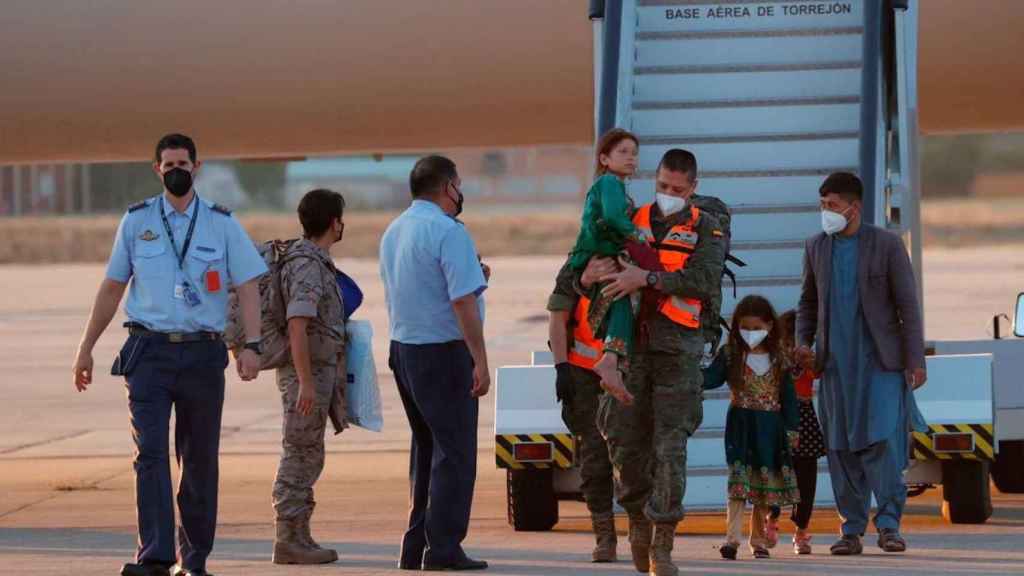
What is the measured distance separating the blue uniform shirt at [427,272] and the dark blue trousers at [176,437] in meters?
0.79

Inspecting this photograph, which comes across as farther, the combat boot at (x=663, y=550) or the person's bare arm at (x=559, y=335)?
the person's bare arm at (x=559, y=335)

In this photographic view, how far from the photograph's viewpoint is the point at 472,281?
7379mm

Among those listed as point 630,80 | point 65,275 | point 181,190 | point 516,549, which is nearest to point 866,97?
point 630,80

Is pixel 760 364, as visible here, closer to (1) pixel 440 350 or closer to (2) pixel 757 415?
(2) pixel 757 415

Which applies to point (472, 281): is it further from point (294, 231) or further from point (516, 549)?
point (294, 231)

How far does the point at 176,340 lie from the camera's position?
22.9ft

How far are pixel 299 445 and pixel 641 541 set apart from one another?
5.47 feet

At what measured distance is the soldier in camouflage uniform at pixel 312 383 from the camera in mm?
7906

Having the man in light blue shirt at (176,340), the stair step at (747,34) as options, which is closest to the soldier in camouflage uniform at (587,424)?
the man in light blue shirt at (176,340)

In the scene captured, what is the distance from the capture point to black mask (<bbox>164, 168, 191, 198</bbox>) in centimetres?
704

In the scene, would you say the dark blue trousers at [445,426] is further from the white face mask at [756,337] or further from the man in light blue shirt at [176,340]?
the white face mask at [756,337]

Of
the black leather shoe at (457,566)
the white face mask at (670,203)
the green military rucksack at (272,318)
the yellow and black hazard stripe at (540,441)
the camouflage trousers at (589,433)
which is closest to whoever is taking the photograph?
the white face mask at (670,203)

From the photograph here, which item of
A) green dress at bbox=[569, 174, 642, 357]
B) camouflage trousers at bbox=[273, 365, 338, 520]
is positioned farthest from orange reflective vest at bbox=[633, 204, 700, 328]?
camouflage trousers at bbox=[273, 365, 338, 520]

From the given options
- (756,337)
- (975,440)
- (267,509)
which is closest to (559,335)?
(756,337)
